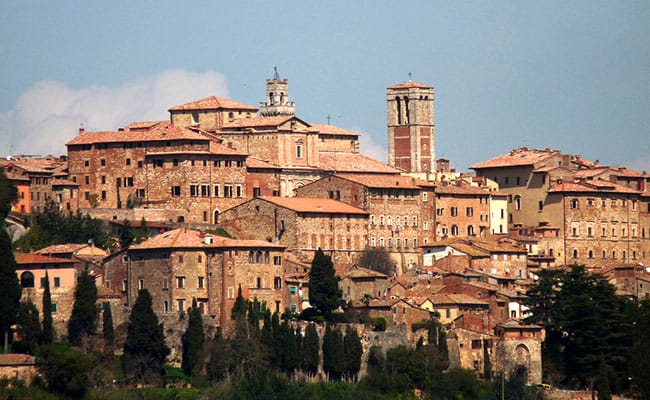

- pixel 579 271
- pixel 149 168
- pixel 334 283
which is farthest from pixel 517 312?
pixel 149 168

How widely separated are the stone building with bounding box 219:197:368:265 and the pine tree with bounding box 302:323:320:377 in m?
13.7

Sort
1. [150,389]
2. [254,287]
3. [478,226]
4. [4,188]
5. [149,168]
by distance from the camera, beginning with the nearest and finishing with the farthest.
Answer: [150,389] → [254,287] → [4,188] → [149,168] → [478,226]

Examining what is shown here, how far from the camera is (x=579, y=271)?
9356 centimetres

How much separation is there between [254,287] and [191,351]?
21.1 feet

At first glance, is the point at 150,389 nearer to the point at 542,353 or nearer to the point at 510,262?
the point at 542,353

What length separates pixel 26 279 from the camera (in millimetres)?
83250

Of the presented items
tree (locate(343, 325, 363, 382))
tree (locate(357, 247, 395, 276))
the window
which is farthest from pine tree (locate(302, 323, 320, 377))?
tree (locate(357, 247, 395, 276))

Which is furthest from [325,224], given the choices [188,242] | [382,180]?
[188,242]

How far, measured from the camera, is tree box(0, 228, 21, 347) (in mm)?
79062

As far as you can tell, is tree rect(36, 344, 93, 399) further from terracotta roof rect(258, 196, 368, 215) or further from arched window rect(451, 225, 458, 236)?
arched window rect(451, 225, 458, 236)

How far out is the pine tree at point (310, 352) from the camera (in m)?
82.8

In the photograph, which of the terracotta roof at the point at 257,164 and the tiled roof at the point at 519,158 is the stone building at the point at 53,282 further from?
the tiled roof at the point at 519,158

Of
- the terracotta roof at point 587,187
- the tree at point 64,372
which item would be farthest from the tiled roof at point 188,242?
the terracotta roof at point 587,187

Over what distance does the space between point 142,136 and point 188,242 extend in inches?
646
